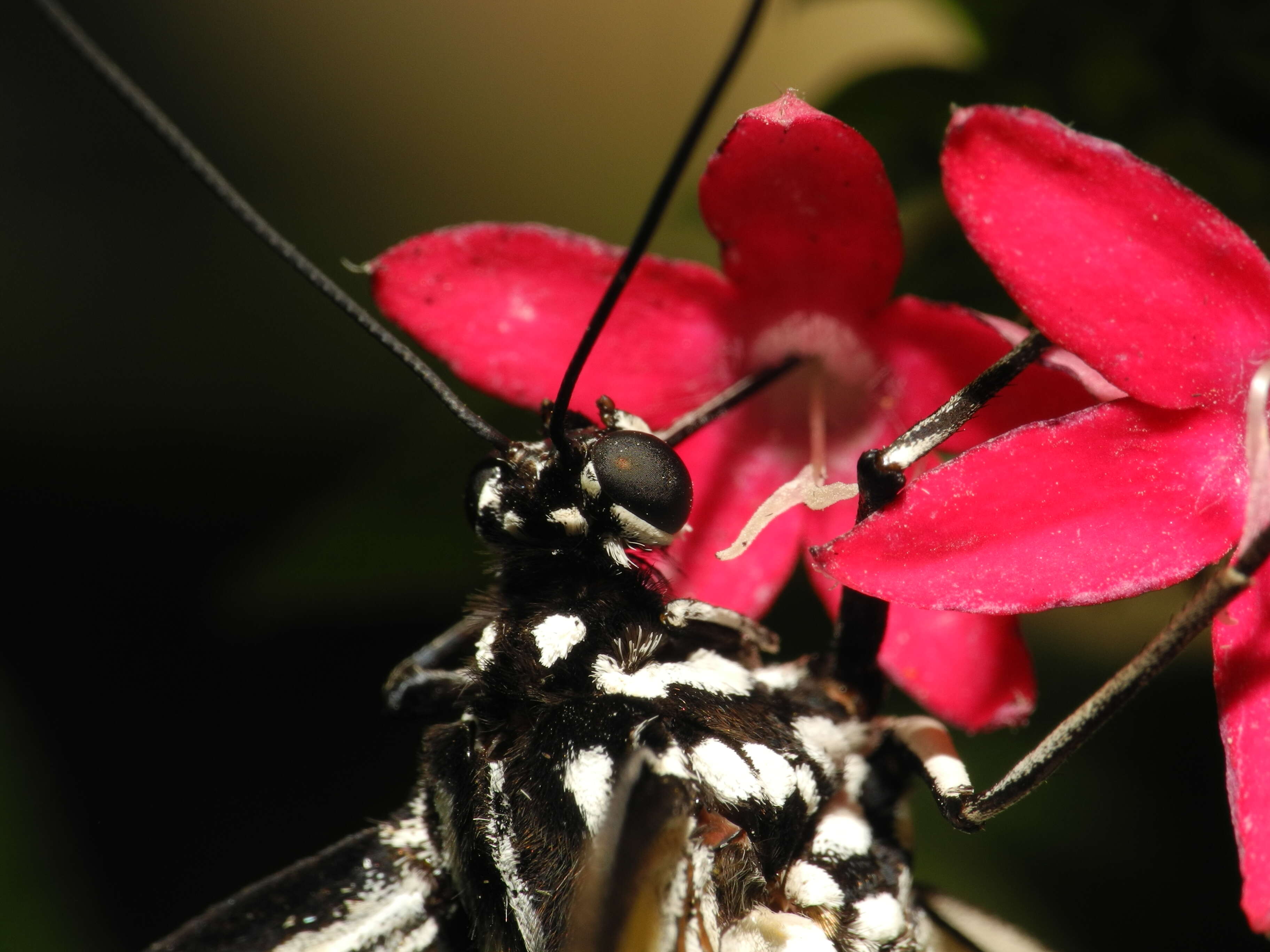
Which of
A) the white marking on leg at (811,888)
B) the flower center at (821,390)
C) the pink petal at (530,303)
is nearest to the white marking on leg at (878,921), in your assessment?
the white marking on leg at (811,888)

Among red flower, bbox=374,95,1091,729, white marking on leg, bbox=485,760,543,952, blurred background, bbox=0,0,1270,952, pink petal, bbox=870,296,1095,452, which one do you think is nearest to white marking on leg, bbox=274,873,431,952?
white marking on leg, bbox=485,760,543,952

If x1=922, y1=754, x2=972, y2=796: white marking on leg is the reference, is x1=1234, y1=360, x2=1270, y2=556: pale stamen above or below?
above

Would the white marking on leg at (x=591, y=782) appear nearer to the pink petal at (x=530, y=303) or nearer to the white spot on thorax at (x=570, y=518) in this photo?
the white spot on thorax at (x=570, y=518)

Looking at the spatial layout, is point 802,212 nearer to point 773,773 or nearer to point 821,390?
point 821,390

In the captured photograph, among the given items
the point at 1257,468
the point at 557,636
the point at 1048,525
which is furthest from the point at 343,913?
the point at 1257,468

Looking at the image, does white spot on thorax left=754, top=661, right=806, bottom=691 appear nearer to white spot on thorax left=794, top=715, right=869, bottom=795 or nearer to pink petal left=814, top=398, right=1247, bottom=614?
white spot on thorax left=794, top=715, right=869, bottom=795
